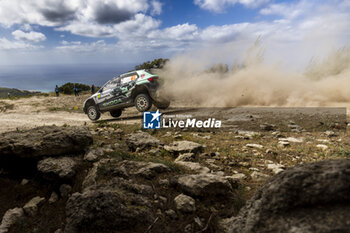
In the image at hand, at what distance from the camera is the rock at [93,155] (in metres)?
4.14

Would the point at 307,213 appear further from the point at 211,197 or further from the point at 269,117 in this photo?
the point at 269,117

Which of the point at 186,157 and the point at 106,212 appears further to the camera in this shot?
the point at 186,157

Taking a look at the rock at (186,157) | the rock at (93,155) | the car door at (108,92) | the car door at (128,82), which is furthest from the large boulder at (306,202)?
the car door at (108,92)

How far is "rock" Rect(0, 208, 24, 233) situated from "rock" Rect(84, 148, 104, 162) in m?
1.26

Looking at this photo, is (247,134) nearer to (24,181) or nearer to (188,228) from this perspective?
(188,228)

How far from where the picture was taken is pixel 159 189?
11.0ft

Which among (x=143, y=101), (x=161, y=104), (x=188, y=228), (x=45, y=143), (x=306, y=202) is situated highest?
(x=143, y=101)

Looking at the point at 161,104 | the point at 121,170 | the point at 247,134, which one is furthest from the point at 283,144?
the point at 161,104

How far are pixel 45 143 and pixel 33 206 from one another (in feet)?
4.03

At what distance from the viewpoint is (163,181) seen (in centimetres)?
349

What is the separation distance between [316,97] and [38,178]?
1175cm

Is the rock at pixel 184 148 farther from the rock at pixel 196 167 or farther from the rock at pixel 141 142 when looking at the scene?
the rock at pixel 196 167

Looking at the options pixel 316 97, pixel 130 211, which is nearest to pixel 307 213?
pixel 130 211

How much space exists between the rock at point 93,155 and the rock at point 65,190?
0.65 meters
